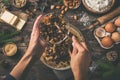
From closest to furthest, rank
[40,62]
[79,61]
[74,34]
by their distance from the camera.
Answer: [79,61], [74,34], [40,62]

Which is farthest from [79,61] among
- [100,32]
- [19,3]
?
[19,3]

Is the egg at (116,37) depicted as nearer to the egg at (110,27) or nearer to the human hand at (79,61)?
the egg at (110,27)

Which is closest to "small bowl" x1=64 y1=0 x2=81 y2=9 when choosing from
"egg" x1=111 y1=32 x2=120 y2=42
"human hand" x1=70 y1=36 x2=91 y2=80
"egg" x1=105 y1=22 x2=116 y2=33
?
"egg" x1=105 y1=22 x2=116 y2=33

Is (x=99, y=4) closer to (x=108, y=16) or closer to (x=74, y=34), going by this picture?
(x=108, y=16)

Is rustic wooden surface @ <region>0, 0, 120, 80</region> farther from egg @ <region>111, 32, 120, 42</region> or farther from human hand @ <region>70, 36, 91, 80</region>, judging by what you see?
human hand @ <region>70, 36, 91, 80</region>

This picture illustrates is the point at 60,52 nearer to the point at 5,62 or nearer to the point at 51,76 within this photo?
the point at 51,76

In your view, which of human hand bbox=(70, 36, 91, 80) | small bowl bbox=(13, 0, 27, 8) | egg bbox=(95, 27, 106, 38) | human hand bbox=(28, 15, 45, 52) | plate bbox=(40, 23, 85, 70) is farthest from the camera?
small bowl bbox=(13, 0, 27, 8)

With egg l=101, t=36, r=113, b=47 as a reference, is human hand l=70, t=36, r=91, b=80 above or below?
above

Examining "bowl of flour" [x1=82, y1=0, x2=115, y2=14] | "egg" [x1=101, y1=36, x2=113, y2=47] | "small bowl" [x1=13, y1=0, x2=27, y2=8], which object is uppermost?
"small bowl" [x1=13, y1=0, x2=27, y2=8]
